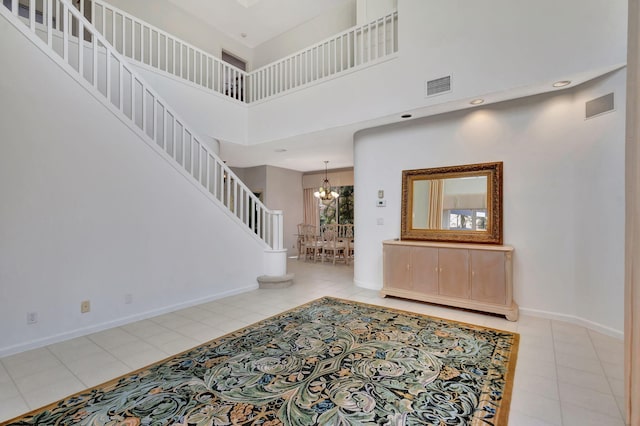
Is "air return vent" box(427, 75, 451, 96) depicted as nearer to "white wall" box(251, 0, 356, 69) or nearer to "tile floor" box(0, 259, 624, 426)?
"tile floor" box(0, 259, 624, 426)

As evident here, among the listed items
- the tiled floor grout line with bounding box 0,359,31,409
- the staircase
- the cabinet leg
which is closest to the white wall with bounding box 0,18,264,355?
the staircase

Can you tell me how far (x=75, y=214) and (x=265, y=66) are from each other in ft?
15.0

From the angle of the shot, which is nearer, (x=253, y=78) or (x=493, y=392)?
(x=493, y=392)

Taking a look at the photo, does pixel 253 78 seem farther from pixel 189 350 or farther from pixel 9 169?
pixel 189 350

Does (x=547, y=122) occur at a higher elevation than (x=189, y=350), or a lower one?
higher

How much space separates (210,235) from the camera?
15.5ft

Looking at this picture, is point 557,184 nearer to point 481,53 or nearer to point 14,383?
point 481,53

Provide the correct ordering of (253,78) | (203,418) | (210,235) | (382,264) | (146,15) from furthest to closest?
1. (253,78)
2. (146,15)
3. (382,264)
4. (210,235)
5. (203,418)

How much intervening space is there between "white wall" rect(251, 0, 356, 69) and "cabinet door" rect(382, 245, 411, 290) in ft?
17.3

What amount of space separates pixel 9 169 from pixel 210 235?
7.73ft

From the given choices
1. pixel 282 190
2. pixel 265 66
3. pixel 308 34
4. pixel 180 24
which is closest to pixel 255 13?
pixel 308 34

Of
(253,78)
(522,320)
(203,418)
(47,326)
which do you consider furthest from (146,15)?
(522,320)

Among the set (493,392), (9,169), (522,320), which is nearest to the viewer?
(493,392)

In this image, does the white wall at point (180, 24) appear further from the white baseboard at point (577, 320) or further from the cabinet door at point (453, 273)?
the white baseboard at point (577, 320)
